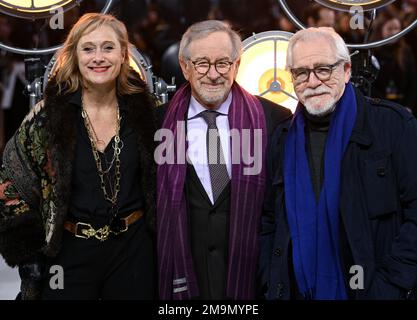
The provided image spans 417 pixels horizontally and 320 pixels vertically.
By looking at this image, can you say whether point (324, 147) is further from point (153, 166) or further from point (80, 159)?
point (80, 159)

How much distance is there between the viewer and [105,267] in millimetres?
2971

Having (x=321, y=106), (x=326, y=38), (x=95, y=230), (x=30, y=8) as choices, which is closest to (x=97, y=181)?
(x=95, y=230)

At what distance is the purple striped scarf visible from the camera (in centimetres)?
296

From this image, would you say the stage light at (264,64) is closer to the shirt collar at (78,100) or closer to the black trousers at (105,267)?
the shirt collar at (78,100)

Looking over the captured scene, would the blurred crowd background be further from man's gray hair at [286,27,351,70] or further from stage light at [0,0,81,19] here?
man's gray hair at [286,27,351,70]

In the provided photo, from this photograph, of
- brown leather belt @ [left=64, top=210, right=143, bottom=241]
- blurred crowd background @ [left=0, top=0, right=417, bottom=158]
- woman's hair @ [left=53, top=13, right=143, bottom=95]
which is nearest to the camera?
brown leather belt @ [left=64, top=210, right=143, bottom=241]

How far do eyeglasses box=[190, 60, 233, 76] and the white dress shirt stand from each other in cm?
15

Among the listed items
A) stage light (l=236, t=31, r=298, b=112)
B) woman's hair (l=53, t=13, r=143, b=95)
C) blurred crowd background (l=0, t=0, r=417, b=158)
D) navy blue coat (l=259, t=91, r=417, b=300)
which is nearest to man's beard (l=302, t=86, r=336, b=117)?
navy blue coat (l=259, t=91, r=417, b=300)

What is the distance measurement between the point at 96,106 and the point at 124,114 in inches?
4.4

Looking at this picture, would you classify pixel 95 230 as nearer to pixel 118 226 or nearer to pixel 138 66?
pixel 118 226

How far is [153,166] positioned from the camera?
3033 mm

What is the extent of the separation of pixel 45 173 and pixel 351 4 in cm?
174
